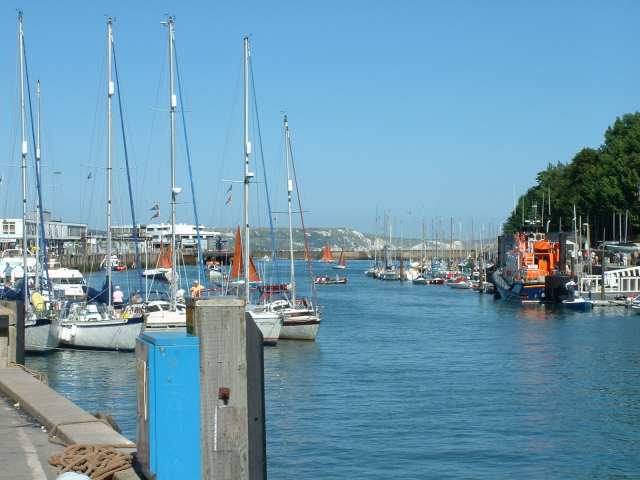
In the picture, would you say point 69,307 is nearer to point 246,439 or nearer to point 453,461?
point 453,461

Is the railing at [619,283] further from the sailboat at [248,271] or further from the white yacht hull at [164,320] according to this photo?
the white yacht hull at [164,320]

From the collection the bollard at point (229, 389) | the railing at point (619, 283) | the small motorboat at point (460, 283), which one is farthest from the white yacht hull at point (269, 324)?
the small motorboat at point (460, 283)

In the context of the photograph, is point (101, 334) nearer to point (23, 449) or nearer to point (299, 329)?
point (299, 329)

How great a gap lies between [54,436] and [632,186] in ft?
311

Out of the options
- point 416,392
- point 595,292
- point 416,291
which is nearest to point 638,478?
point 416,392

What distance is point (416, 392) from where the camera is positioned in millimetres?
31016

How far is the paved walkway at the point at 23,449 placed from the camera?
9.91 m

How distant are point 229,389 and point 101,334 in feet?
107

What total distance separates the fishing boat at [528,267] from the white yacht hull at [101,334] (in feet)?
154

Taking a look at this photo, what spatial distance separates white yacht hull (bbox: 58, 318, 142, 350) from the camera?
130ft

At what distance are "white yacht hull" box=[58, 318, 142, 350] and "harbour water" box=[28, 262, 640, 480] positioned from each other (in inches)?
19.3

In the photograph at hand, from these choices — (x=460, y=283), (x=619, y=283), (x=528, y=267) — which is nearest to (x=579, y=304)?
(x=619, y=283)

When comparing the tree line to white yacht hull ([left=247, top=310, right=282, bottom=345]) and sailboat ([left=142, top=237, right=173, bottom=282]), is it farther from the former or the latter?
white yacht hull ([left=247, top=310, right=282, bottom=345])

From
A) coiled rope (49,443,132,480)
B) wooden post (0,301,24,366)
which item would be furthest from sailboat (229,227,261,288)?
coiled rope (49,443,132,480)
